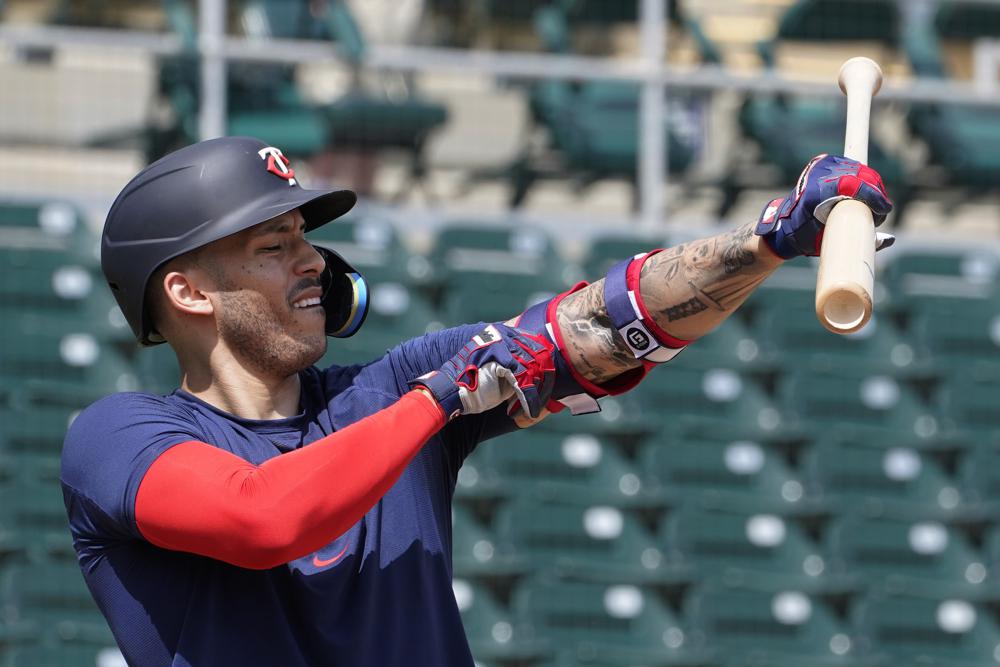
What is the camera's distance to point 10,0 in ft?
22.6

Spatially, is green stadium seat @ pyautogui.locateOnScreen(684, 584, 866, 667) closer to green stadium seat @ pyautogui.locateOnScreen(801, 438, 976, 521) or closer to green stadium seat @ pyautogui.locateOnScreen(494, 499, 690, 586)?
green stadium seat @ pyautogui.locateOnScreen(494, 499, 690, 586)

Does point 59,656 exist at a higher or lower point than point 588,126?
lower

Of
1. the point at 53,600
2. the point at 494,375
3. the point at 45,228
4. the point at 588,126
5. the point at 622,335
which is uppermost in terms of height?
the point at 588,126

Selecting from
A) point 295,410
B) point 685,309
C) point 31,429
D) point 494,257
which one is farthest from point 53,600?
point 685,309

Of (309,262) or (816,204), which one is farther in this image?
(309,262)

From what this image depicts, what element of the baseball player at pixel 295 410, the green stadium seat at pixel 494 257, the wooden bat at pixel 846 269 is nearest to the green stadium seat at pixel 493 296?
the green stadium seat at pixel 494 257

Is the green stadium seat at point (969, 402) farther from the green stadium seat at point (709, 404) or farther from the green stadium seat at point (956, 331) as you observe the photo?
the green stadium seat at point (709, 404)

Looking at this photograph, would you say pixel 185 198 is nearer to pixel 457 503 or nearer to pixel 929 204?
pixel 457 503

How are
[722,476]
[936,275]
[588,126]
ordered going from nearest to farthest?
[722,476] → [936,275] → [588,126]

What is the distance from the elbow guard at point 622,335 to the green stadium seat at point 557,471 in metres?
2.91

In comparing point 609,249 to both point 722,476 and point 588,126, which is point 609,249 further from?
point 722,476

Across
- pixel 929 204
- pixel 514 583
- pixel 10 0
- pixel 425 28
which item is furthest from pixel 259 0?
pixel 929 204

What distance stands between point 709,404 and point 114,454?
379 centimetres

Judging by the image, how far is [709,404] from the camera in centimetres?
534
